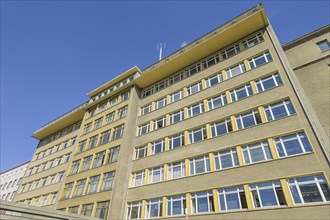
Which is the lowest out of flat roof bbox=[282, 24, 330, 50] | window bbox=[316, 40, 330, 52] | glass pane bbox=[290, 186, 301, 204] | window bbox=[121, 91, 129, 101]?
glass pane bbox=[290, 186, 301, 204]

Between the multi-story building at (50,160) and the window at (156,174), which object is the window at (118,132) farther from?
the multi-story building at (50,160)

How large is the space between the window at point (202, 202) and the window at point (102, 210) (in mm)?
8757

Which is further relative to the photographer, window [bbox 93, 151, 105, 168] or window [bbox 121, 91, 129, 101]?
window [bbox 121, 91, 129, 101]

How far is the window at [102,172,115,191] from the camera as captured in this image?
73.7ft

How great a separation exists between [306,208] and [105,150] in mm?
20828

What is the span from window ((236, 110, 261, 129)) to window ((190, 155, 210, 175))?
4.14m

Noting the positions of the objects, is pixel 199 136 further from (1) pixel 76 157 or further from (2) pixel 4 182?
(2) pixel 4 182

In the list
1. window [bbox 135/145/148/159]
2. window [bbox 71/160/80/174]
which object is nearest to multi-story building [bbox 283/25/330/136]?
window [bbox 135/145/148/159]

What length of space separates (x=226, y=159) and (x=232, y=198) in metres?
3.16

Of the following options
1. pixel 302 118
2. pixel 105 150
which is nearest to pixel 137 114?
pixel 105 150

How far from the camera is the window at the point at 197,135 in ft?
67.1

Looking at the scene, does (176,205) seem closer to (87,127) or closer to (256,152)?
(256,152)

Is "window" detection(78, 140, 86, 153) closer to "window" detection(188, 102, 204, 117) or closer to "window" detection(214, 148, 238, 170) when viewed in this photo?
"window" detection(188, 102, 204, 117)

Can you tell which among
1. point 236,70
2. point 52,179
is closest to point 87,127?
point 52,179
